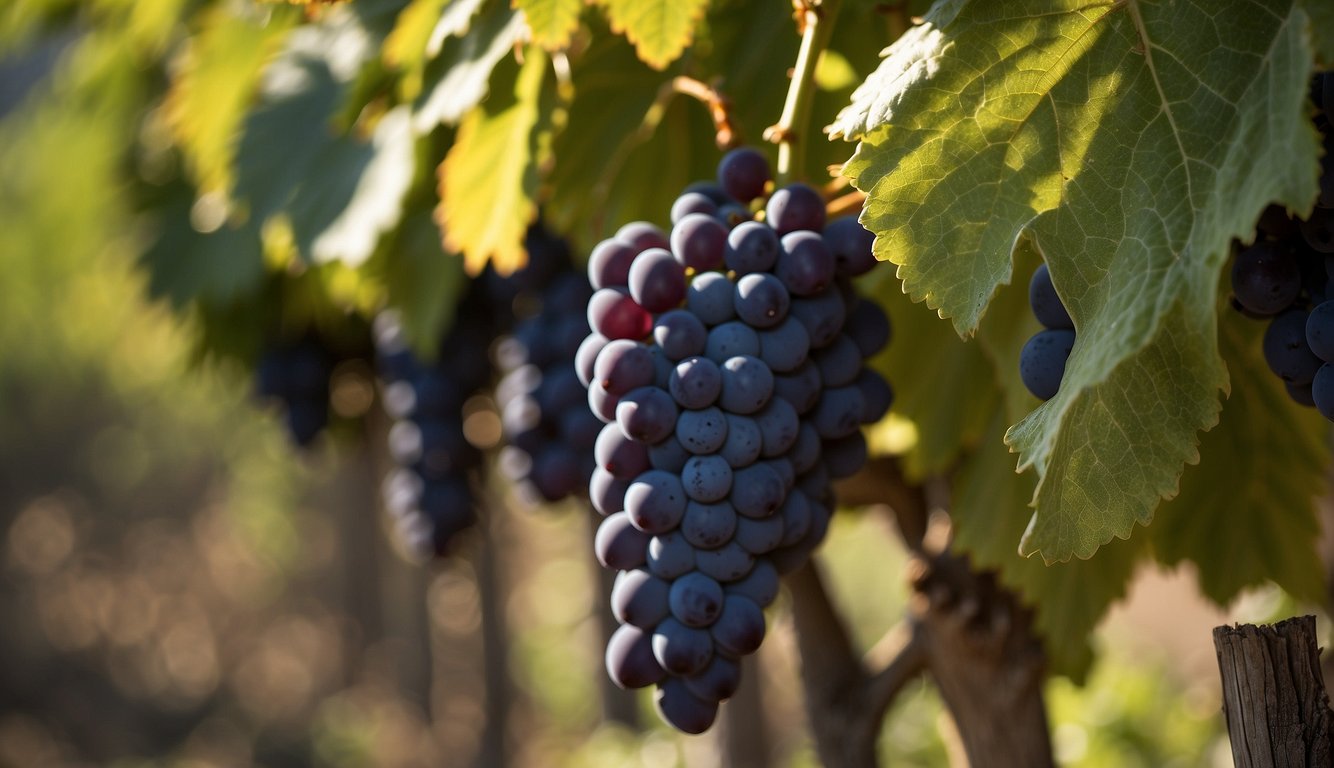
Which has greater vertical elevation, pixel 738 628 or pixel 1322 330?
pixel 1322 330

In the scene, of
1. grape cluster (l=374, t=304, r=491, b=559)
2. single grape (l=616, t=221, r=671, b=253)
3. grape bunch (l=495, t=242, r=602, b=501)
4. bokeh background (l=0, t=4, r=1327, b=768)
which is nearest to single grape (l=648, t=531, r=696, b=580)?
single grape (l=616, t=221, r=671, b=253)

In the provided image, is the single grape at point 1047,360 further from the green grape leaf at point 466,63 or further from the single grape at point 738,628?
the green grape leaf at point 466,63

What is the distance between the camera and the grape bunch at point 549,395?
135 cm

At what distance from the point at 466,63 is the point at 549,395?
16.8 inches

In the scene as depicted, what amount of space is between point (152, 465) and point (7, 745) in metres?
1.91

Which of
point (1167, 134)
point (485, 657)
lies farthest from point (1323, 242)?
point (485, 657)

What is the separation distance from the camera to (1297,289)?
0.72 metres

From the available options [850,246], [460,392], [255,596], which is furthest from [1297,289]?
[255,596]

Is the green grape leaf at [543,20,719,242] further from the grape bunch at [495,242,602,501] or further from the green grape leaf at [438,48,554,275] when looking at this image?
the grape bunch at [495,242,602,501]

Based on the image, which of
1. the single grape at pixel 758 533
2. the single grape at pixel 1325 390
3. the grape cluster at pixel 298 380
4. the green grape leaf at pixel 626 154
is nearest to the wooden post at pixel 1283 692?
the single grape at pixel 1325 390

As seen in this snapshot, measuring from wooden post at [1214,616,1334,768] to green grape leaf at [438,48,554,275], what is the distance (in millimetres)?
653

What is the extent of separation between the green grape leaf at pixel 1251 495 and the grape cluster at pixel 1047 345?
0.71 feet

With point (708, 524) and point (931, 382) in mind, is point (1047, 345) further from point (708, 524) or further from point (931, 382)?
point (931, 382)

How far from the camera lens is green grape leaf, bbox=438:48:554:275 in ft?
3.49
